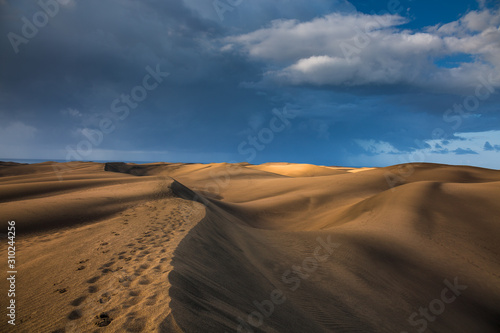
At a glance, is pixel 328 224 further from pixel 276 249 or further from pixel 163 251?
pixel 163 251

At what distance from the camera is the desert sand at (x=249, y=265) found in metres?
3.46

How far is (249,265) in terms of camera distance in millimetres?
6840

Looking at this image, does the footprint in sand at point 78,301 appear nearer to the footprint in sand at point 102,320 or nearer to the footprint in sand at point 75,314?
the footprint in sand at point 75,314

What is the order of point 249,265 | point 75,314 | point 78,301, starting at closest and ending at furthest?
point 75,314 → point 78,301 → point 249,265

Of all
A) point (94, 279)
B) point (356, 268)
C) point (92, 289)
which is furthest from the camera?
point (356, 268)

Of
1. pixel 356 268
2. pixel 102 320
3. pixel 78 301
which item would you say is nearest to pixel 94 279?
pixel 78 301

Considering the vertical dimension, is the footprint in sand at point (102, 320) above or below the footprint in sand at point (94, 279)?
above

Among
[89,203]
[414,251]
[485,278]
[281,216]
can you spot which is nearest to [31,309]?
[89,203]

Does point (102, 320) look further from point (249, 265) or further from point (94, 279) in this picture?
point (249, 265)

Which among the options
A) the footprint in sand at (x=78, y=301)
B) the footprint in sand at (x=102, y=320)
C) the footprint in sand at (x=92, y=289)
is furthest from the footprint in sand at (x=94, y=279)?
the footprint in sand at (x=102, y=320)

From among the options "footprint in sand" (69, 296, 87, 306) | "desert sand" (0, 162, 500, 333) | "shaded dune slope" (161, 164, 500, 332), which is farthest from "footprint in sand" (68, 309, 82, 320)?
"shaded dune slope" (161, 164, 500, 332)

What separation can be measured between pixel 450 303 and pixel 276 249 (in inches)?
231

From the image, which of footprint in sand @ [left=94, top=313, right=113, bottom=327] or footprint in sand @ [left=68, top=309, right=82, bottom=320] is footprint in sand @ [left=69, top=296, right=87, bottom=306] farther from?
footprint in sand @ [left=94, top=313, right=113, bottom=327]

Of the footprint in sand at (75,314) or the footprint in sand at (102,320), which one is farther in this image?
the footprint in sand at (75,314)
